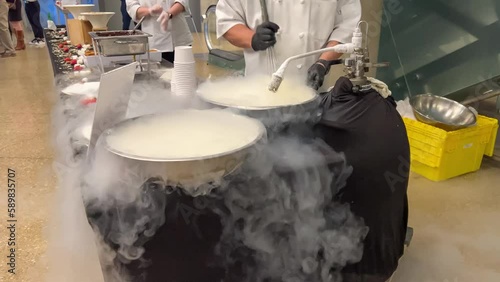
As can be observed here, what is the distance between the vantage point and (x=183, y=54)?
1.51 m

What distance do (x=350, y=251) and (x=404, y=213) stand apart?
36 centimetres

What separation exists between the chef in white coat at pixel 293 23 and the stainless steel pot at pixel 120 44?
395 millimetres

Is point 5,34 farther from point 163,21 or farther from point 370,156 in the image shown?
point 370,156

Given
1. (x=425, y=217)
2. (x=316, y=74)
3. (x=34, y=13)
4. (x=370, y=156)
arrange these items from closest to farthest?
(x=370, y=156) < (x=316, y=74) < (x=425, y=217) < (x=34, y=13)

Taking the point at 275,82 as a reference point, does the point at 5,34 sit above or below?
below

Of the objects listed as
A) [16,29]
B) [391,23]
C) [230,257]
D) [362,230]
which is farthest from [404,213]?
[16,29]

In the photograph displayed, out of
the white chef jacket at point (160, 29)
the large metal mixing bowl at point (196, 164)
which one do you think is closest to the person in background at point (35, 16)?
the white chef jacket at point (160, 29)

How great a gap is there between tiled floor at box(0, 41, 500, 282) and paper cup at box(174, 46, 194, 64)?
3.75 feet

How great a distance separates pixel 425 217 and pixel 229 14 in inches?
58.3

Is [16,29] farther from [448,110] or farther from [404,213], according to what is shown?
[404,213]

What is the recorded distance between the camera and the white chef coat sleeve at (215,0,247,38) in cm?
201

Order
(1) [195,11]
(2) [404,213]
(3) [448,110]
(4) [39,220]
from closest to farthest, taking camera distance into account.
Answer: (2) [404,213], (4) [39,220], (3) [448,110], (1) [195,11]

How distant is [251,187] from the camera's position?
106 centimetres

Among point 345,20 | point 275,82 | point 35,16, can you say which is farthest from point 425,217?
point 35,16
